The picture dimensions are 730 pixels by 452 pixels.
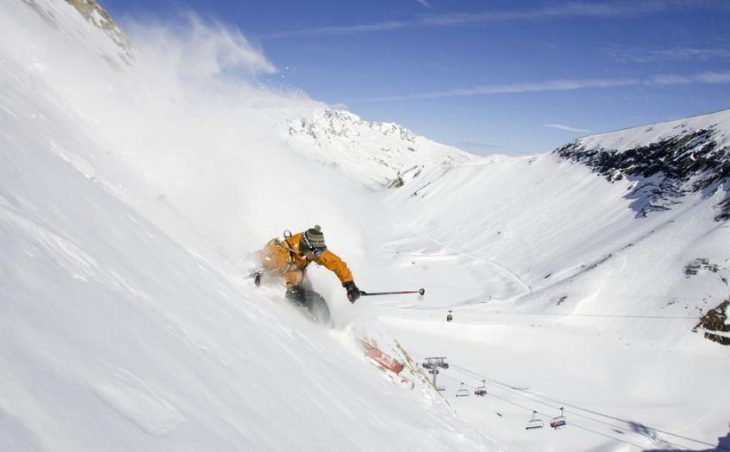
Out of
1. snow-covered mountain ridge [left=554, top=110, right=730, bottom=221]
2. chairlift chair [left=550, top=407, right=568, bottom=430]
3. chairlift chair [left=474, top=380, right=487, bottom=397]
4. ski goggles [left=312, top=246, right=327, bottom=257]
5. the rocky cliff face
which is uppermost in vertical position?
snow-covered mountain ridge [left=554, top=110, right=730, bottom=221]

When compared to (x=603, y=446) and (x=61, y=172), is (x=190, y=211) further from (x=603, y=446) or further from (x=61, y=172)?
(x=603, y=446)

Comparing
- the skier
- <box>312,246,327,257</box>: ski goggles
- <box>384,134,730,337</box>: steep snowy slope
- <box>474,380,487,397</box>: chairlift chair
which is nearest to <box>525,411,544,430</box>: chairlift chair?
<box>474,380,487,397</box>: chairlift chair

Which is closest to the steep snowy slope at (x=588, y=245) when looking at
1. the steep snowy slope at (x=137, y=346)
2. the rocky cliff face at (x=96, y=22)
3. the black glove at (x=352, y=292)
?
the black glove at (x=352, y=292)

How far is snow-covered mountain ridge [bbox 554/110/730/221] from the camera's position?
43.0m

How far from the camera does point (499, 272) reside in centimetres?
4491

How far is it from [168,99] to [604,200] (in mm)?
50931

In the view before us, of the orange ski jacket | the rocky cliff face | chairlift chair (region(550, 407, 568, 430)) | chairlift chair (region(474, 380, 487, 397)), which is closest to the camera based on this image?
the orange ski jacket

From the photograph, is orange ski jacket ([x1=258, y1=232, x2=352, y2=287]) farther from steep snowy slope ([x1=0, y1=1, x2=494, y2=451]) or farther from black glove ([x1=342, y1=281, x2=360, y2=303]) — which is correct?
steep snowy slope ([x1=0, y1=1, x2=494, y2=451])

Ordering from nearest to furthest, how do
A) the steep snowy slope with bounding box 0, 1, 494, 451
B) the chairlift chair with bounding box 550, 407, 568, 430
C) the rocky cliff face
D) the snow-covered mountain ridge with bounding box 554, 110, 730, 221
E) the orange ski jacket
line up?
the steep snowy slope with bounding box 0, 1, 494, 451, the orange ski jacket, the chairlift chair with bounding box 550, 407, 568, 430, the rocky cliff face, the snow-covered mountain ridge with bounding box 554, 110, 730, 221

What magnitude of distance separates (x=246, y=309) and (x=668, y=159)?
61.4 meters

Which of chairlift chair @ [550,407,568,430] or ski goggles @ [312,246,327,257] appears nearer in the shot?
ski goggles @ [312,246,327,257]

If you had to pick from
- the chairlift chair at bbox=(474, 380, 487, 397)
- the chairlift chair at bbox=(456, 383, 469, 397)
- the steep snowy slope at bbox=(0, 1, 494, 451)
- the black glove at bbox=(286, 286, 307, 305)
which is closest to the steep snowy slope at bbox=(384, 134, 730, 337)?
the chairlift chair at bbox=(474, 380, 487, 397)

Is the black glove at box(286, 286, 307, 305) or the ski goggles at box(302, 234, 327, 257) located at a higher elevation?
the ski goggles at box(302, 234, 327, 257)

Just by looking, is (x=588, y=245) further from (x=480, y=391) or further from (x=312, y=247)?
(x=312, y=247)
